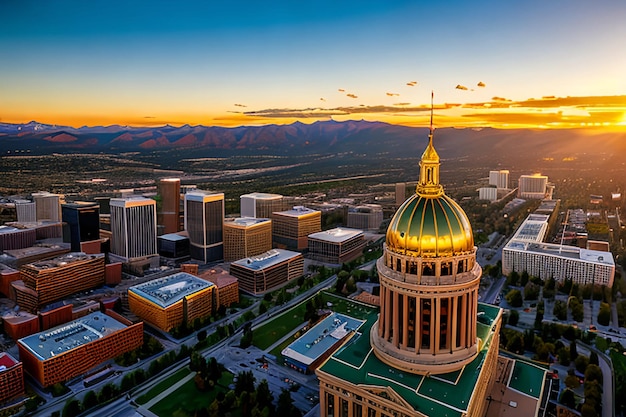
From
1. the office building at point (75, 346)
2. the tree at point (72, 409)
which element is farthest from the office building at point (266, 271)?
the tree at point (72, 409)

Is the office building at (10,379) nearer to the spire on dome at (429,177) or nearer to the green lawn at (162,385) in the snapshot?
the green lawn at (162,385)

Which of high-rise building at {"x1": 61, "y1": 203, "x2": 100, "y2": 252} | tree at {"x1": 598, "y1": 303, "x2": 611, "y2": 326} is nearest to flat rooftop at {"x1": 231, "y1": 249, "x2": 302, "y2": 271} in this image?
high-rise building at {"x1": 61, "y1": 203, "x2": 100, "y2": 252}

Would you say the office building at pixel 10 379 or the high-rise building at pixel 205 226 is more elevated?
the high-rise building at pixel 205 226

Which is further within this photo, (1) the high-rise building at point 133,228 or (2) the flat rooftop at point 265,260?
(1) the high-rise building at point 133,228

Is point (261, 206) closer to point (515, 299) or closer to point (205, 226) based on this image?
point (205, 226)

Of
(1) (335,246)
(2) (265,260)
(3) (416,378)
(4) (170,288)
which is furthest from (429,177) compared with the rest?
(1) (335,246)

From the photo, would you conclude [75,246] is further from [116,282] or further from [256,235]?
[256,235]
